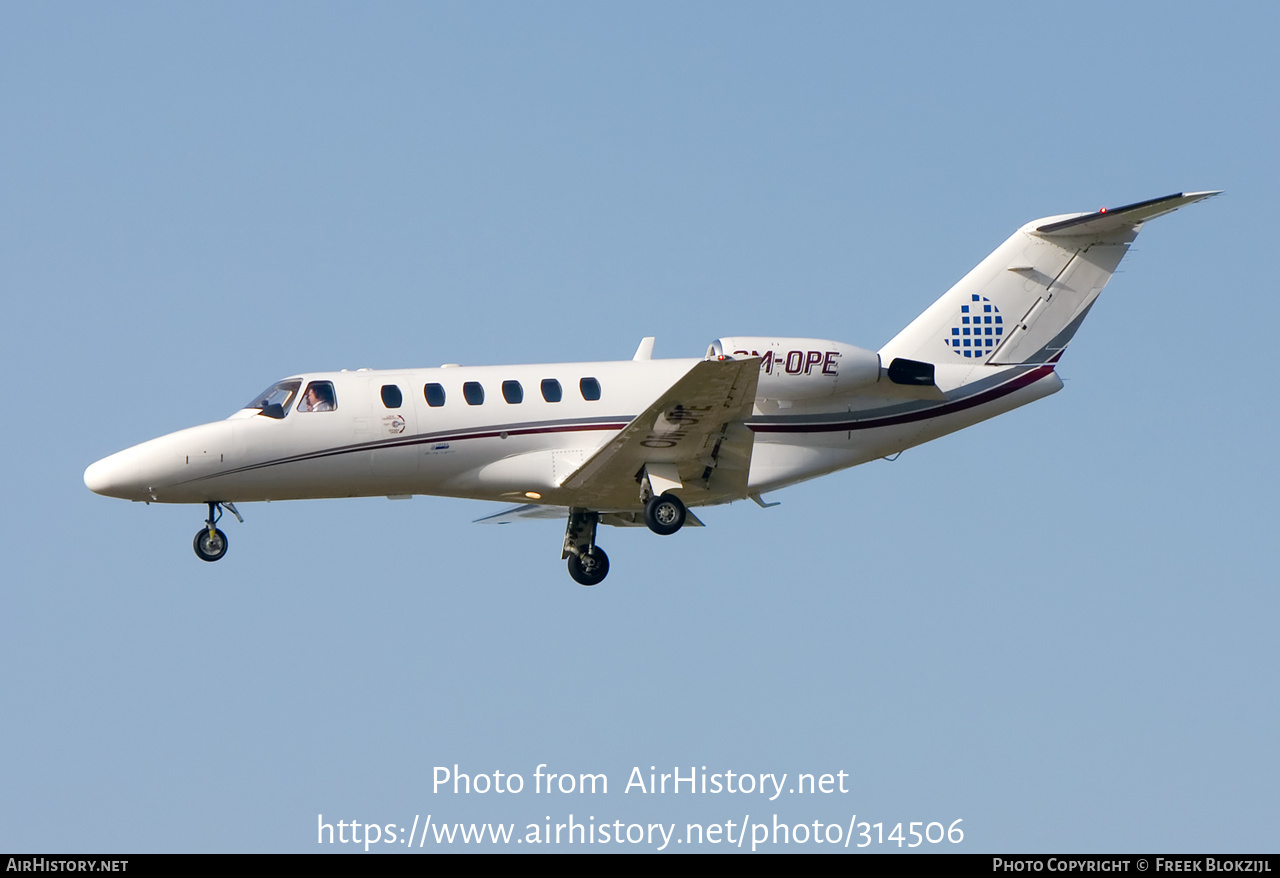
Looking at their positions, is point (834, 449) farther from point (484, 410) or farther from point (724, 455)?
point (484, 410)

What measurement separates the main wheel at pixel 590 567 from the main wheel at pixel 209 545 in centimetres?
496

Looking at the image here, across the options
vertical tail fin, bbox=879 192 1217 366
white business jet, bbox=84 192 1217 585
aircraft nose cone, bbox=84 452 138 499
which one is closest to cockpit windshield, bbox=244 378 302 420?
white business jet, bbox=84 192 1217 585

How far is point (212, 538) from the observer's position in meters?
21.1

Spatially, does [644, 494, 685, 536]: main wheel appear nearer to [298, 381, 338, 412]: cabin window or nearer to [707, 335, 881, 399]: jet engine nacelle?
[707, 335, 881, 399]: jet engine nacelle

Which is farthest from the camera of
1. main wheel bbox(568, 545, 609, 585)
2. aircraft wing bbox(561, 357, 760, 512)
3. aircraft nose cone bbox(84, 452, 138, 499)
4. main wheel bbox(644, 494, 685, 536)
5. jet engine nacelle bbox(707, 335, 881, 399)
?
main wheel bbox(568, 545, 609, 585)

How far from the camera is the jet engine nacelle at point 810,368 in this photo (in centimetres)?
2125

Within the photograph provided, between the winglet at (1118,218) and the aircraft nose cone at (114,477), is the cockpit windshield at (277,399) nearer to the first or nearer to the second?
the aircraft nose cone at (114,477)

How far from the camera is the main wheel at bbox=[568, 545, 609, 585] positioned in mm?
22938

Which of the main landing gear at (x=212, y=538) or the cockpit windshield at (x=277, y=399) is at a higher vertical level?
the cockpit windshield at (x=277, y=399)

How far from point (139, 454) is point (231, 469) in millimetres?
1211

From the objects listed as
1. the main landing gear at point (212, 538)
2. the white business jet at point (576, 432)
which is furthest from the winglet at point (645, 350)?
the main landing gear at point (212, 538)

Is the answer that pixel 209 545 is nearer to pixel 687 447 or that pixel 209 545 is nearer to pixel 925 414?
pixel 687 447

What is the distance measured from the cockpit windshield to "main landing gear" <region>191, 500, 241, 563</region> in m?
1.34

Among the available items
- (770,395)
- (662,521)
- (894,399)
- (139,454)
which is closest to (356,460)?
(139,454)
